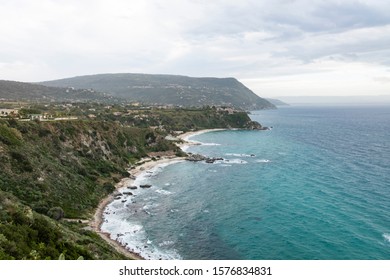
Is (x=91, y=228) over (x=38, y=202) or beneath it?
beneath

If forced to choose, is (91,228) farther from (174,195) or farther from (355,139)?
(355,139)

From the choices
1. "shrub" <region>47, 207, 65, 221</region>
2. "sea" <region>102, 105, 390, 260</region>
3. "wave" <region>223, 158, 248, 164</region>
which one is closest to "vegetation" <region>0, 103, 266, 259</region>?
"shrub" <region>47, 207, 65, 221</region>

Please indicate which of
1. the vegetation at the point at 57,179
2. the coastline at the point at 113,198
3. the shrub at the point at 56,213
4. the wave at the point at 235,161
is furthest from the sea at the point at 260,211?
the shrub at the point at 56,213

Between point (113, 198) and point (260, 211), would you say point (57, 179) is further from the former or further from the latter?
point (260, 211)

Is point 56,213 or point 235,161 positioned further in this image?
point 235,161

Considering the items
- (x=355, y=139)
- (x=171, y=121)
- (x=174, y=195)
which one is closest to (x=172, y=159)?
(x=174, y=195)

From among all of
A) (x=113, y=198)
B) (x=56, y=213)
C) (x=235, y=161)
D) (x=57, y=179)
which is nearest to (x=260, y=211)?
(x=113, y=198)

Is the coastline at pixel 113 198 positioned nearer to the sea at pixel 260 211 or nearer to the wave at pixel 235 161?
the sea at pixel 260 211

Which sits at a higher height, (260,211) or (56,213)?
(56,213)
